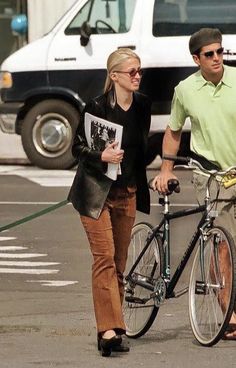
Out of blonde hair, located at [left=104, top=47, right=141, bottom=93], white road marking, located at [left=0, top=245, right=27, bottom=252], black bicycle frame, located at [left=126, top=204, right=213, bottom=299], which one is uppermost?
blonde hair, located at [left=104, top=47, right=141, bottom=93]

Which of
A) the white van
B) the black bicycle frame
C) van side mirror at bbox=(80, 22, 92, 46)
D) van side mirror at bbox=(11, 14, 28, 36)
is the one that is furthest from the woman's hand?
van side mirror at bbox=(11, 14, 28, 36)

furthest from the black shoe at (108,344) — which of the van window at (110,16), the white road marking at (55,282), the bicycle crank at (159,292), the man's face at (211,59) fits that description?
the van window at (110,16)

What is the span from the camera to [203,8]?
17047 millimetres

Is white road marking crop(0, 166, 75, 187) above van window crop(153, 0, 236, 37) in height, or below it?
below

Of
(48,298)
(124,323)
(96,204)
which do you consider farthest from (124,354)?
(48,298)

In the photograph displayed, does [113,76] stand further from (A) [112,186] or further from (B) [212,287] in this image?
(B) [212,287]

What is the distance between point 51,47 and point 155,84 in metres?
1.37

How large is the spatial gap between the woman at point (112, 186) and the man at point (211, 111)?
21cm

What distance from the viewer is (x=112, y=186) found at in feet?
25.9

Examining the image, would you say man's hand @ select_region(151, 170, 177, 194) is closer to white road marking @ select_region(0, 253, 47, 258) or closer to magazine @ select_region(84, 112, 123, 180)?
magazine @ select_region(84, 112, 123, 180)

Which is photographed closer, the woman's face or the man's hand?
the woman's face

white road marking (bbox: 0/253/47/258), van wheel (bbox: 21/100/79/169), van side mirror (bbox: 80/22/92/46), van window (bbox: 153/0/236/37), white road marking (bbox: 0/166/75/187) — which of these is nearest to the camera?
white road marking (bbox: 0/253/47/258)

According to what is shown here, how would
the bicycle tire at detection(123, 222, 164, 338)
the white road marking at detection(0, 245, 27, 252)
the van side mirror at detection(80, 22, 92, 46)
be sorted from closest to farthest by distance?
the bicycle tire at detection(123, 222, 164, 338), the white road marking at detection(0, 245, 27, 252), the van side mirror at detection(80, 22, 92, 46)

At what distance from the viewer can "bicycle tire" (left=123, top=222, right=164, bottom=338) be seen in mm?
8164
